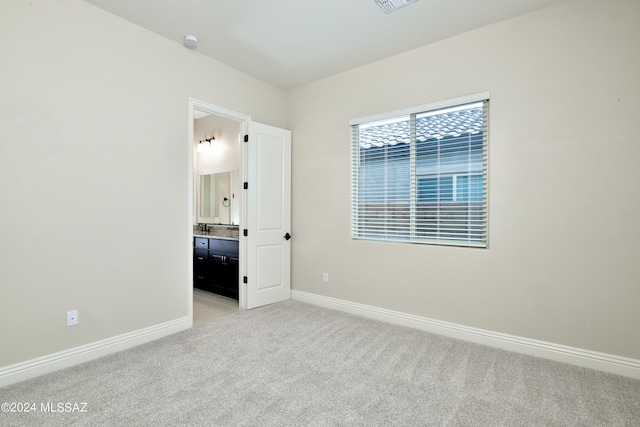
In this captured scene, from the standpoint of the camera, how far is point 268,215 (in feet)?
12.6

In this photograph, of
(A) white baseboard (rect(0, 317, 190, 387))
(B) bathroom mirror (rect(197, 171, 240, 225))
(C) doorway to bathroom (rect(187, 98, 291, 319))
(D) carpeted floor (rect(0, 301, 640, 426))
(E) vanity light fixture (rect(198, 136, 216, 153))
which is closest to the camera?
(D) carpeted floor (rect(0, 301, 640, 426))

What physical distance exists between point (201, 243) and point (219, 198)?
0.86m

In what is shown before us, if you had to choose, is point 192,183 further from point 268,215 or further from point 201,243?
point 201,243

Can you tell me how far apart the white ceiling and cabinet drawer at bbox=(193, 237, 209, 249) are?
248cm

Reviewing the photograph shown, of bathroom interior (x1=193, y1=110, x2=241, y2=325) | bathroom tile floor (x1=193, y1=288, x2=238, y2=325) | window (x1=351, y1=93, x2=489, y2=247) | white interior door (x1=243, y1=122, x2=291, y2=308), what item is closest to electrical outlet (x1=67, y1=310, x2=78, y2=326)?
bathroom tile floor (x1=193, y1=288, x2=238, y2=325)

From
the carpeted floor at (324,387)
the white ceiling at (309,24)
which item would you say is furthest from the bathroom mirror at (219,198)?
the carpeted floor at (324,387)

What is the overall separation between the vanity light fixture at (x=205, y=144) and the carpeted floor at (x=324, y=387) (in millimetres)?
3439

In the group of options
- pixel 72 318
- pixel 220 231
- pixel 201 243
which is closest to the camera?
pixel 72 318

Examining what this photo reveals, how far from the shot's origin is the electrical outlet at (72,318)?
7.67 feet

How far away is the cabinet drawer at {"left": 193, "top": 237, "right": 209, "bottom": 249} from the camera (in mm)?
4523

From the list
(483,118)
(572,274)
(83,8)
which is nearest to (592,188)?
(572,274)

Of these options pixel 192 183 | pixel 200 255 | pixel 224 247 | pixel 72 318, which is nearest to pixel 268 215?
pixel 224 247

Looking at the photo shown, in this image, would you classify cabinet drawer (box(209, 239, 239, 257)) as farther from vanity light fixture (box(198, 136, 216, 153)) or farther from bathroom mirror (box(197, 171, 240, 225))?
vanity light fixture (box(198, 136, 216, 153))

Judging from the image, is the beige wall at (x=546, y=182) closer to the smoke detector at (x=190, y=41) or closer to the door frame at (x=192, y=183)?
the door frame at (x=192, y=183)
